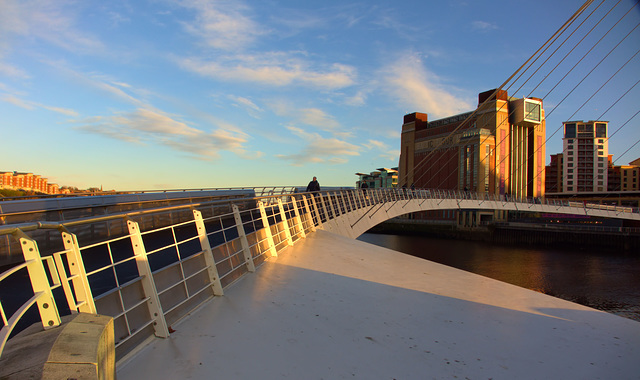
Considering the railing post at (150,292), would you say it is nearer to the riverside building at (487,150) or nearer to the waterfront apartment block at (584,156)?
the riverside building at (487,150)

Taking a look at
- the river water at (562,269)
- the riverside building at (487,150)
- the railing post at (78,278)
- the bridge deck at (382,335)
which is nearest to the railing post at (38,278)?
the railing post at (78,278)

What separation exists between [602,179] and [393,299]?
13161 centimetres

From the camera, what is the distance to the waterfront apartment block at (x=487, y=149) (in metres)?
65.1

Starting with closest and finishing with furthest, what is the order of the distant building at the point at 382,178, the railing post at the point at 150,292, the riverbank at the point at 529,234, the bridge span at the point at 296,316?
the bridge span at the point at 296,316 < the railing post at the point at 150,292 < the riverbank at the point at 529,234 < the distant building at the point at 382,178

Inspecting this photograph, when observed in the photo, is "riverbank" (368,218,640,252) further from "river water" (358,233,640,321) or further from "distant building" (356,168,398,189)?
"distant building" (356,168,398,189)

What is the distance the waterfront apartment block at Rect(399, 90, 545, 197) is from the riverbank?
8229 mm

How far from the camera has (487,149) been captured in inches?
2547

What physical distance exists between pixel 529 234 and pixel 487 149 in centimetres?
1819

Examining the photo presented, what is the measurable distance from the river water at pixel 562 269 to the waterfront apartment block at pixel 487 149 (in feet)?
68.0

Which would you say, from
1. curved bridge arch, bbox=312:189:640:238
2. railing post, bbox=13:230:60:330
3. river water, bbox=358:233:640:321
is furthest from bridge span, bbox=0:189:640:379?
river water, bbox=358:233:640:321

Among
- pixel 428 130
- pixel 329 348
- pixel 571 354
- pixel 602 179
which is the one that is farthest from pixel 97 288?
pixel 602 179

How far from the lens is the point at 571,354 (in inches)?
147

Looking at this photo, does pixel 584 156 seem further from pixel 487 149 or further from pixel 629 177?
pixel 487 149

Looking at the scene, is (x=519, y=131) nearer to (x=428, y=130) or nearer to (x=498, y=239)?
(x=428, y=130)
